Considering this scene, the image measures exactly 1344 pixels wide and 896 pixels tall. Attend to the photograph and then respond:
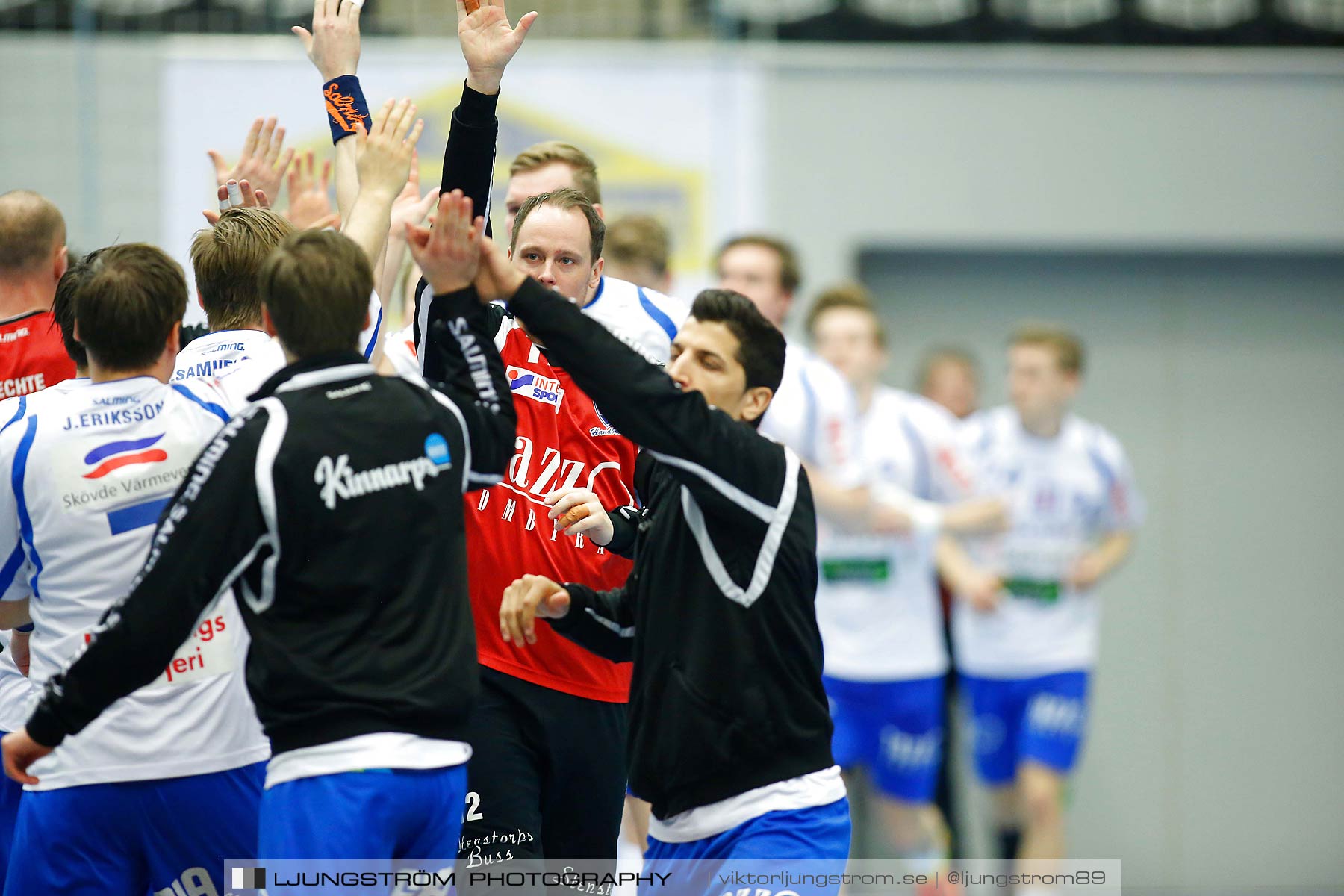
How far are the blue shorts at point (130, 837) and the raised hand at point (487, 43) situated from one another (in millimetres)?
1842

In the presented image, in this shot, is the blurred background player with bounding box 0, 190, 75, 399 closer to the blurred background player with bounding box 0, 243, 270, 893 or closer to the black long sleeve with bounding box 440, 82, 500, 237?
the blurred background player with bounding box 0, 243, 270, 893

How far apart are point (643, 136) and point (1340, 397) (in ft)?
17.7

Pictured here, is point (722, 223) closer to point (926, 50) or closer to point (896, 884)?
point (926, 50)

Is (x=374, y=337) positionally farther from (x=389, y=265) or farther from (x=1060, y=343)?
(x=1060, y=343)

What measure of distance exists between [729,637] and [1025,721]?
5762 millimetres

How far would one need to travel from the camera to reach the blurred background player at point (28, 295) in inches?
187

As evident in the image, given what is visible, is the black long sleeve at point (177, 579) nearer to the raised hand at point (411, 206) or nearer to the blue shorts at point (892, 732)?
the raised hand at point (411, 206)

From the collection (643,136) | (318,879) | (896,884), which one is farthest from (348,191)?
(896,884)

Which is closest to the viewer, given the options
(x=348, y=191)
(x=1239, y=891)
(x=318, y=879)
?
(x=318, y=879)

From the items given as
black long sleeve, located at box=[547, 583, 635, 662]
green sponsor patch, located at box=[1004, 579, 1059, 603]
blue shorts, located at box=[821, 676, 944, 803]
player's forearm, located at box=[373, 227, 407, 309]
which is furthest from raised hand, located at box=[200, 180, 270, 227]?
green sponsor patch, located at box=[1004, 579, 1059, 603]

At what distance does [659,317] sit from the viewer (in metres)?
4.91

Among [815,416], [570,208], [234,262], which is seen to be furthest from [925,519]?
[234,262]

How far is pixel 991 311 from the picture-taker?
1098 centimetres

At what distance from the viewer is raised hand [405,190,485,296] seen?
325cm
